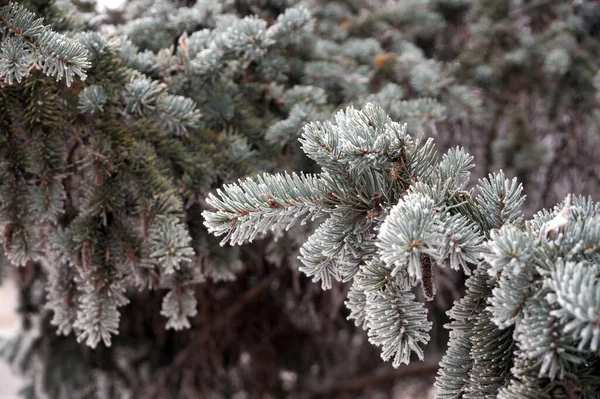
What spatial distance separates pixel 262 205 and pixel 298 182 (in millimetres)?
60

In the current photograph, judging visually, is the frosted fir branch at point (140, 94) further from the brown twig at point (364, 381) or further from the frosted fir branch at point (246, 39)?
the brown twig at point (364, 381)

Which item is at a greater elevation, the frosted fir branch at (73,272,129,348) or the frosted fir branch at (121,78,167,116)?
the frosted fir branch at (121,78,167,116)

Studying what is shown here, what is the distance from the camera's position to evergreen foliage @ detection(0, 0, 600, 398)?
22.2 inches

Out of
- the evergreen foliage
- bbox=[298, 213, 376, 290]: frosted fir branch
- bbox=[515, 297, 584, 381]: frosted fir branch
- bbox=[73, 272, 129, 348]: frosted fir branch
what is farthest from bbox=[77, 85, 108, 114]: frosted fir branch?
bbox=[515, 297, 584, 381]: frosted fir branch

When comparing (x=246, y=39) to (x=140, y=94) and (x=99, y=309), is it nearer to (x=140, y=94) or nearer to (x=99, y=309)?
(x=140, y=94)

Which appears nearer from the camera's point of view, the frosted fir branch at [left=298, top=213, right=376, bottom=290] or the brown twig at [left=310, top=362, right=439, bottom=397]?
the frosted fir branch at [left=298, top=213, right=376, bottom=290]

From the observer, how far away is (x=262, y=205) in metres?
0.63

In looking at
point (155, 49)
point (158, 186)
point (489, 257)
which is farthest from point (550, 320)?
point (155, 49)

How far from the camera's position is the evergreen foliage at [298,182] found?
56 cm

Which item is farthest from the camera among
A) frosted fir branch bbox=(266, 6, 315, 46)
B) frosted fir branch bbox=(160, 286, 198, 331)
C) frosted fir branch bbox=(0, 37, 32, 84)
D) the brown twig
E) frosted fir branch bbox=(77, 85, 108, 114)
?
the brown twig

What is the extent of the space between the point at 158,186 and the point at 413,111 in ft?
1.81

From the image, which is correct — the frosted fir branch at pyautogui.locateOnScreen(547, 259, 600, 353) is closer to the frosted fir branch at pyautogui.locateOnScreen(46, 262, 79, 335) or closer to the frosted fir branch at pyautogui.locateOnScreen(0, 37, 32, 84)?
the frosted fir branch at pyautogui.locateOnScreen(0, 37, 32, 84)

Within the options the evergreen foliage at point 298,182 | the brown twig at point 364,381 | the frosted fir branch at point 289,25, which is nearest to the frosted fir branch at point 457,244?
the evergreen foliage at point 298,182

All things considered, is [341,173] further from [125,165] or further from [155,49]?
[155,49]
